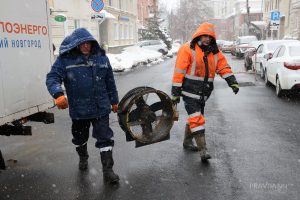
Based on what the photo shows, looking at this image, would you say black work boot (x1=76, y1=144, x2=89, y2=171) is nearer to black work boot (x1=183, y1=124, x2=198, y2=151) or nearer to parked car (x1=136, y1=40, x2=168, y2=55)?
black work boot (x1=183, y1=124, x2=198, y2=151)

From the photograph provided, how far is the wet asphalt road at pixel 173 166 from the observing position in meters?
4.31

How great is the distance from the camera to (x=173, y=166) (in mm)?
5137

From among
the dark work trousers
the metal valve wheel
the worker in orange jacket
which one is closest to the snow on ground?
the metal valve wheel

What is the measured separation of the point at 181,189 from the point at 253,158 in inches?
58.5

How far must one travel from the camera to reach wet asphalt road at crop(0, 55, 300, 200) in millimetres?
4309

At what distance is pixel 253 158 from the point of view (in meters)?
5.39

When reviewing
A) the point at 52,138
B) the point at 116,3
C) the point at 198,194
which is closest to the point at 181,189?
the point at 198,194

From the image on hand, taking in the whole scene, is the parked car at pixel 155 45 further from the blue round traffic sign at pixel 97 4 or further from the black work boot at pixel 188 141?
the black work boot at pixel 188 141

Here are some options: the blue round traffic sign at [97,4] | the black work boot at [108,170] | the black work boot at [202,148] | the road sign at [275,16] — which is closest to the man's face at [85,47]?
the black work boot at [108,170]

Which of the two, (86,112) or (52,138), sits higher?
(86,112)

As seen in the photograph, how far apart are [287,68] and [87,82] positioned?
21.8ft

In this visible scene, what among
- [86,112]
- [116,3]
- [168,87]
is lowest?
[168,87]

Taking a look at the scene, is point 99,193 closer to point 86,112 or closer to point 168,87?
point 86,112

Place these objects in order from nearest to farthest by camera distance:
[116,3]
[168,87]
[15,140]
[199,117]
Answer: [199,117], [15,140], [168,87], [116,3]
